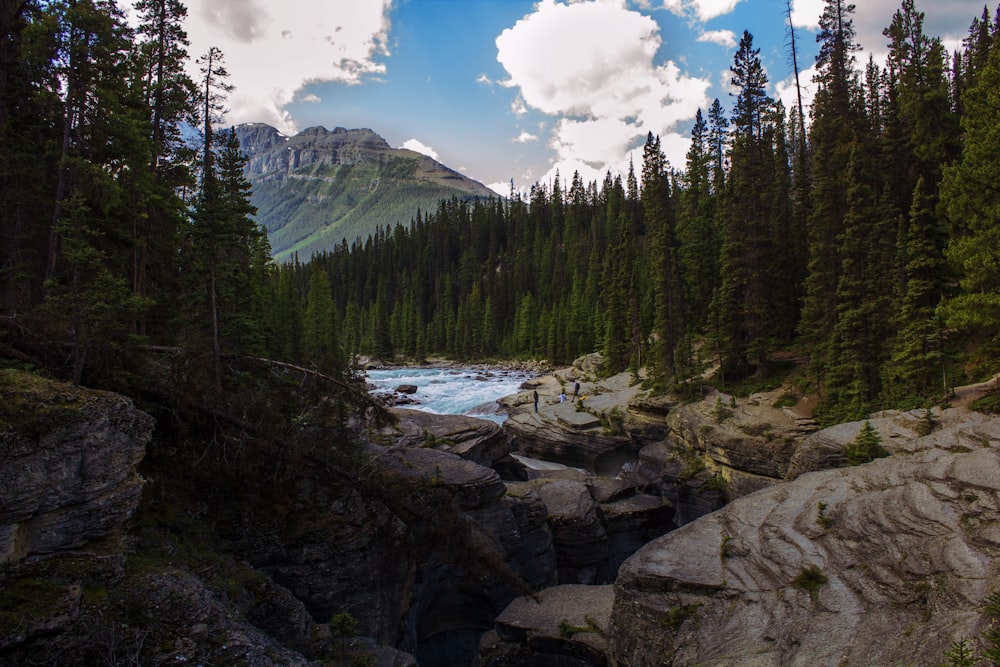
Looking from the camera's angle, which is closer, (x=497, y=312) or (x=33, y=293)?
(x=33, y=293)

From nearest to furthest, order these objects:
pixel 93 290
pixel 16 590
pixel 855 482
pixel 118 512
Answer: pixel 16 590
pixel 118 512
pixel 93 290
pixel 855 482

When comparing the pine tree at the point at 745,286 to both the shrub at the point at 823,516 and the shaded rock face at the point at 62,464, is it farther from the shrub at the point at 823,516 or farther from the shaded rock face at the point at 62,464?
the shaded rock face at the point at 62,464

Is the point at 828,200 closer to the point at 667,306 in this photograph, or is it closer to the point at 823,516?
the point at 667,306

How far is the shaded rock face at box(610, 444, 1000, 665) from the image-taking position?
8.23 metres

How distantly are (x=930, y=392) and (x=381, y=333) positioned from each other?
88138 mm

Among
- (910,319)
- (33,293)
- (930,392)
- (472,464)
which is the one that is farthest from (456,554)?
(910,319)

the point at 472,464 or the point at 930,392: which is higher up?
the point at 930,392

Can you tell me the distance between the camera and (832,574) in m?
10.1

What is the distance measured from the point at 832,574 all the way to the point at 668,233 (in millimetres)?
30084

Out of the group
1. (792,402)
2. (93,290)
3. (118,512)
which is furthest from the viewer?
(792,402)

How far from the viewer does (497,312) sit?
95.8m

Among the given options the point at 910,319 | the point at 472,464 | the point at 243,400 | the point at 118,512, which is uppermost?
the point at 910,319

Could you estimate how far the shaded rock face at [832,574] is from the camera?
823cm

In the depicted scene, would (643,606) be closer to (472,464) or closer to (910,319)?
(472,464)
